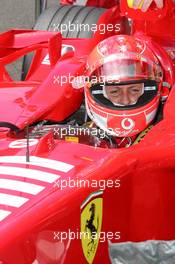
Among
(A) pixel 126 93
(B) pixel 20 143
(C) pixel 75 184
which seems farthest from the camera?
(A) pixel 126 93

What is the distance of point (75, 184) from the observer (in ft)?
7.54

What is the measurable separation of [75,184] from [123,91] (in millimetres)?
649

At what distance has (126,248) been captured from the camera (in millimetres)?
2562

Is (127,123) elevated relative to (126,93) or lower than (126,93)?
lower

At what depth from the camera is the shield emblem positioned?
2303 mm

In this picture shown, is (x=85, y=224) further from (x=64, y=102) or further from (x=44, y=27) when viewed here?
(x=44, y=27)

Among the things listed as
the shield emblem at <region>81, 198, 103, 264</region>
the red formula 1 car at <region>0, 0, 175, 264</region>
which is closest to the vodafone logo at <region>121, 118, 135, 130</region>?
the red formula 1 car at <region>0, 0, 175, 264</region>

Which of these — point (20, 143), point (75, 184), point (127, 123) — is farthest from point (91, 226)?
point (127, 123)

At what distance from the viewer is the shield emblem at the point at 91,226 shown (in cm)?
230

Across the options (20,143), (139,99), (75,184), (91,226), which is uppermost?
(139,99)

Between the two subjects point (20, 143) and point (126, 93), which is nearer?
point (20, 143)

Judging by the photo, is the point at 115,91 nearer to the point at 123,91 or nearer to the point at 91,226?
the point at 123,91

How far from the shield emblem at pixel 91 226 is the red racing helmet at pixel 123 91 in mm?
553

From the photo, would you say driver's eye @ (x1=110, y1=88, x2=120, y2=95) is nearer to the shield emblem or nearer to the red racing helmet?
the red racing helmet
